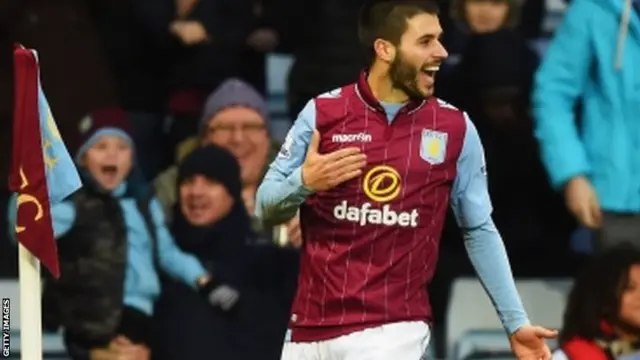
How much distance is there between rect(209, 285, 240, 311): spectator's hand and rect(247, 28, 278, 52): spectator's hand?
977 mm

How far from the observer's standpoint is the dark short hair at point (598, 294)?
282 inches

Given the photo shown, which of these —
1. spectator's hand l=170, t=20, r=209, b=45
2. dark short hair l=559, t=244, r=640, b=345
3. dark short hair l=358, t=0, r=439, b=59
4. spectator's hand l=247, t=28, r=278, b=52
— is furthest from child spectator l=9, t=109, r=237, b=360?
dark short hair l=358, t=0, r=439, b=59

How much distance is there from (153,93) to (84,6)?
43 cm

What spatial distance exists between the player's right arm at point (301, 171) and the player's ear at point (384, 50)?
0.24m

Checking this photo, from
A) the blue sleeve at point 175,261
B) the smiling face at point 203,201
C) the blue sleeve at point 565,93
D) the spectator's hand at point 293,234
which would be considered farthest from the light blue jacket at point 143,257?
the blue sleeve at point 565,93

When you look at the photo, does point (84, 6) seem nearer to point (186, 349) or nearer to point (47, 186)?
point (186, 349)

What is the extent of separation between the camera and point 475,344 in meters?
7.89

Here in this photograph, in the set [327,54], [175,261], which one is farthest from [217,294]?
[327,54]

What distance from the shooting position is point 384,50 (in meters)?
5.83

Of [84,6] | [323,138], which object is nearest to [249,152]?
[84,6]

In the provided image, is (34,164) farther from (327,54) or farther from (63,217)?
(327,54)

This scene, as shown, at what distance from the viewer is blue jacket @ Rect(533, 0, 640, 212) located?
24.2ft

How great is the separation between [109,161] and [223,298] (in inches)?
26.5

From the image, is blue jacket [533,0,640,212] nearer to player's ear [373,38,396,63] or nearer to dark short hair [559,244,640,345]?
dark short hair [559,244,640,345]
